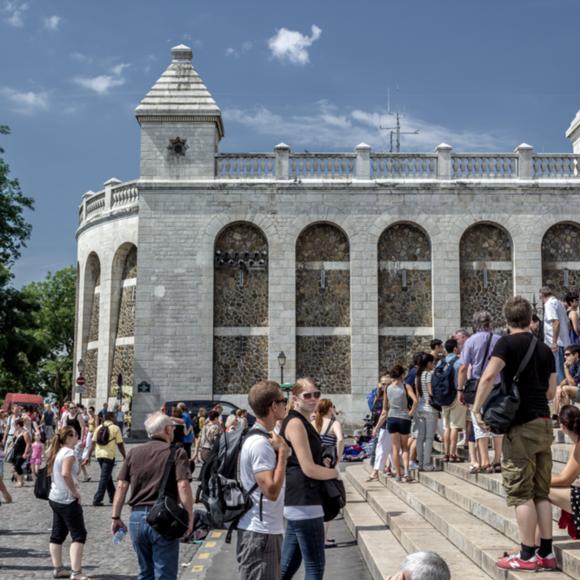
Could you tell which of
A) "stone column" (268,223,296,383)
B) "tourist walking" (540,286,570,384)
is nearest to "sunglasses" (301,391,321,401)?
"tourist walking" (540,286,570,384)

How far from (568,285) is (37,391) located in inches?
1693

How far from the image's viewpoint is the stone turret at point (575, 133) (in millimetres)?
32969

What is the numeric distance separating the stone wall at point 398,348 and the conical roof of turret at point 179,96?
9.94 meters

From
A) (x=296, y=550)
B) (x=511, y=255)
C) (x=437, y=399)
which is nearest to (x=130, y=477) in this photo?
(x=296, y=550)

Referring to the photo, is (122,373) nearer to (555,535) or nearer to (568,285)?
(568,285)

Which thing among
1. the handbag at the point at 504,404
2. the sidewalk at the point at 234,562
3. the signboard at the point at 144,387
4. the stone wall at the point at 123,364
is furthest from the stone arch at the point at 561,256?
the handbag at the point at 504,404

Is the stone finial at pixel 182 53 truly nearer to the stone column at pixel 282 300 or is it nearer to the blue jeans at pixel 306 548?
the stone column at pixel 282 300

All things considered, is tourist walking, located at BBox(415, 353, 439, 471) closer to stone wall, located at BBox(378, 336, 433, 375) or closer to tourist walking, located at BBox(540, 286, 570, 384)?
tourist walking, located at BBox(540, 286, 570, 384)

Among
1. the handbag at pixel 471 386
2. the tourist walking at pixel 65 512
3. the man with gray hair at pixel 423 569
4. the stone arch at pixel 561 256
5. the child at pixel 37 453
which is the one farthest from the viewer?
the stone arch at pixel 561 256

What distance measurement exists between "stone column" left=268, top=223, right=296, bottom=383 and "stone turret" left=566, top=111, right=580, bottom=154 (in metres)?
12.0

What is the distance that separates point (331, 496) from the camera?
617cm

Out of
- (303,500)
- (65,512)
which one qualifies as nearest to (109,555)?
(65,512)

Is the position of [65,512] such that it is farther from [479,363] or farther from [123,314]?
[123,314]

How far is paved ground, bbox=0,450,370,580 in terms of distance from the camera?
9078mm
